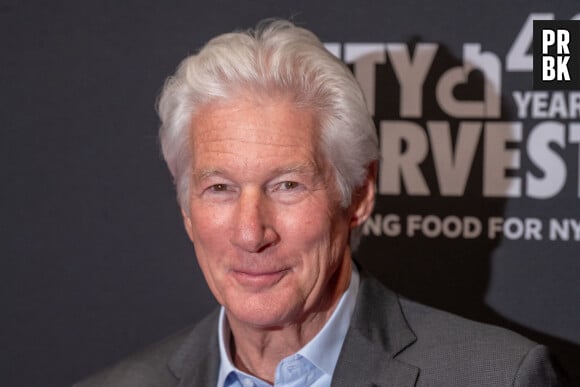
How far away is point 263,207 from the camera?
1780 millimetres

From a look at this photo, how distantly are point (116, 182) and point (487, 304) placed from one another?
3.35 ft

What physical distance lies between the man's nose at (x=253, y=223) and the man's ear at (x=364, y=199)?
0.80ft

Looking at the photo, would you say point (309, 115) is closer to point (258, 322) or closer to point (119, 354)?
point (258, 322)

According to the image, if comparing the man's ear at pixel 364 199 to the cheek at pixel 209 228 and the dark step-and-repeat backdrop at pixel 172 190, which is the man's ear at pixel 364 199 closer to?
the cheek at pixel 209 228

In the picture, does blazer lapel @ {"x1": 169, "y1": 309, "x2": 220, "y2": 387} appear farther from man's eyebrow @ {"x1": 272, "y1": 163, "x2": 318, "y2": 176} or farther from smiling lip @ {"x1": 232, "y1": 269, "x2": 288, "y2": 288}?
man's eyebrow @ {"x1": 272, "y1": 163, "x2": 318, "y2": 176}

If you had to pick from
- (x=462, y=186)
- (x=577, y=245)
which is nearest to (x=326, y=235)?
(x=462, y=186)

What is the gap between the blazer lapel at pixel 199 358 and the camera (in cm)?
202

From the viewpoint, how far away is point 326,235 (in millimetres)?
1850

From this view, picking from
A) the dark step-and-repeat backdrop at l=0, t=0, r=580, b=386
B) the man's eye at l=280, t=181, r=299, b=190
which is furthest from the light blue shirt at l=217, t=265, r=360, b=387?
the dark step-and-repeat backdrop at l=0, t=0, r=580, b=386

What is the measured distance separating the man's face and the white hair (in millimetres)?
25

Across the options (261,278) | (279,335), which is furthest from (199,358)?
(261,278)

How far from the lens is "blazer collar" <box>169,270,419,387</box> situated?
1855mm

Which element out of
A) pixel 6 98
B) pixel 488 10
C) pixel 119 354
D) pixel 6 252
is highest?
pixel 488 10

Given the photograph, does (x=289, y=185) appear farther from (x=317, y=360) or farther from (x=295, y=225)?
(x=317, y=360)
